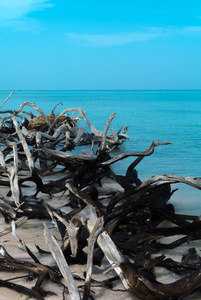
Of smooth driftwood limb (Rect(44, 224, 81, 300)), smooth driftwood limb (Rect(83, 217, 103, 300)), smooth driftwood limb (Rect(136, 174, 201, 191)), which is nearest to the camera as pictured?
smooth driftwood limb (Rect(44, 224, 81, 300))

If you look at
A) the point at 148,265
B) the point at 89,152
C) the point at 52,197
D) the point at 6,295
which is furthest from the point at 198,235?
the point at 52,197

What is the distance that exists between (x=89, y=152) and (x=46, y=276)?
197 cm

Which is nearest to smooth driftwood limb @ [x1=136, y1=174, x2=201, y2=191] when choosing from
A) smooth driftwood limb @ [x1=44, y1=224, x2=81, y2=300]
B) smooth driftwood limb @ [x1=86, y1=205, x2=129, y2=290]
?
smooth driftwood limb @ [x1=86, y1=205, x2=129, y2=290]

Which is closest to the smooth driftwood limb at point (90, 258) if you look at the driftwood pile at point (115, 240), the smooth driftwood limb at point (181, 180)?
the driftwood pile at point (115, 240)

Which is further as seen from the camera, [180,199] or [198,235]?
[180,199]

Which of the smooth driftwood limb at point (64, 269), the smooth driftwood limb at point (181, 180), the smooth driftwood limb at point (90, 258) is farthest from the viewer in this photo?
the smooth driftwood limb at point (181, 180)

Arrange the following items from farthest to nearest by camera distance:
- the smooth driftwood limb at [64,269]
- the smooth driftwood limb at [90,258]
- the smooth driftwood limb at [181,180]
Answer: the smooth driftwood limb at [181,180] → the smooth driftwood limb at [90,258] → the smooth driftwood limb at [64,269]

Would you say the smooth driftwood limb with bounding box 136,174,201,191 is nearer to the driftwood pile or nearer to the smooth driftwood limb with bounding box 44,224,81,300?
the driftwood pile

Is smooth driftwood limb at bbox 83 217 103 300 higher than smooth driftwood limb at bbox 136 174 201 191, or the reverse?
smooth driftwood limb at bbox 136 174 201 191

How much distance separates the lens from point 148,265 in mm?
2037

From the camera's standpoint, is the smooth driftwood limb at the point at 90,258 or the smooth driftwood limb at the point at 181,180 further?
the smooth driftwood limb at the point at 181,180

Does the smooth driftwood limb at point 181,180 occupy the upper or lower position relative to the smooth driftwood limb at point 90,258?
upper

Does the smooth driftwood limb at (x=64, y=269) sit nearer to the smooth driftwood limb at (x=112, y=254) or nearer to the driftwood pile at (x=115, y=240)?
the driftwood pile at (x=115, y=240)

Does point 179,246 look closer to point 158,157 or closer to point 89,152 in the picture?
point 89,152
